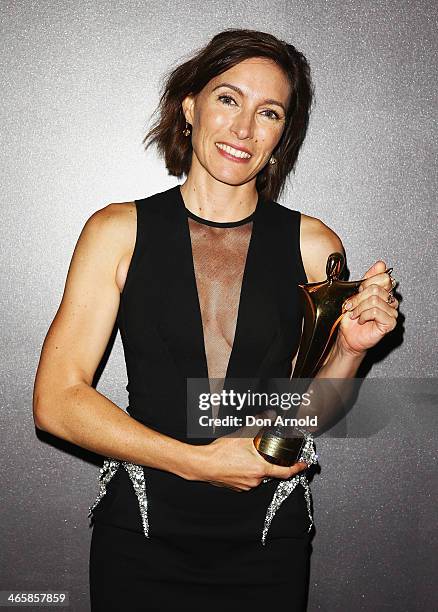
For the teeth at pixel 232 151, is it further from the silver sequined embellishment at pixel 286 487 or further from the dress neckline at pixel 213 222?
the silver sequined embellishment at pixel 286 487

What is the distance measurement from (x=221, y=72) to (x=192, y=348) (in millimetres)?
441

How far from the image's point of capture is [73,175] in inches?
66.9

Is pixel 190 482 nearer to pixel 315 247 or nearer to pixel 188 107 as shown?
pixel 315 247

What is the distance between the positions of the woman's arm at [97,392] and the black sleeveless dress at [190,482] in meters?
0.04

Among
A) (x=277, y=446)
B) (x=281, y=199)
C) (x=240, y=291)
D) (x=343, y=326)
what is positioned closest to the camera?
(x=277, y=446)

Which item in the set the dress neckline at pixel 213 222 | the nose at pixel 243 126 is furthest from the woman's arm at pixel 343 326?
the nose at pixel 243 126

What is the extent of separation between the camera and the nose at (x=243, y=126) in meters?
1.34

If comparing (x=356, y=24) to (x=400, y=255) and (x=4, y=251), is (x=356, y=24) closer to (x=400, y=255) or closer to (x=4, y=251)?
(x=400, y=255)

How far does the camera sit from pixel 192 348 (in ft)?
4.47

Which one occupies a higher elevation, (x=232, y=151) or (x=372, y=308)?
(x=232, y=151)

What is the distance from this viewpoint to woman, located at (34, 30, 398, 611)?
52.3 inches

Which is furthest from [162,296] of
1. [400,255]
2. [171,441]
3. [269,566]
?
[400,255]

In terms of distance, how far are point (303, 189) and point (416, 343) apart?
0.40 m

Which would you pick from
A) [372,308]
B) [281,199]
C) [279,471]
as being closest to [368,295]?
[372,308]
